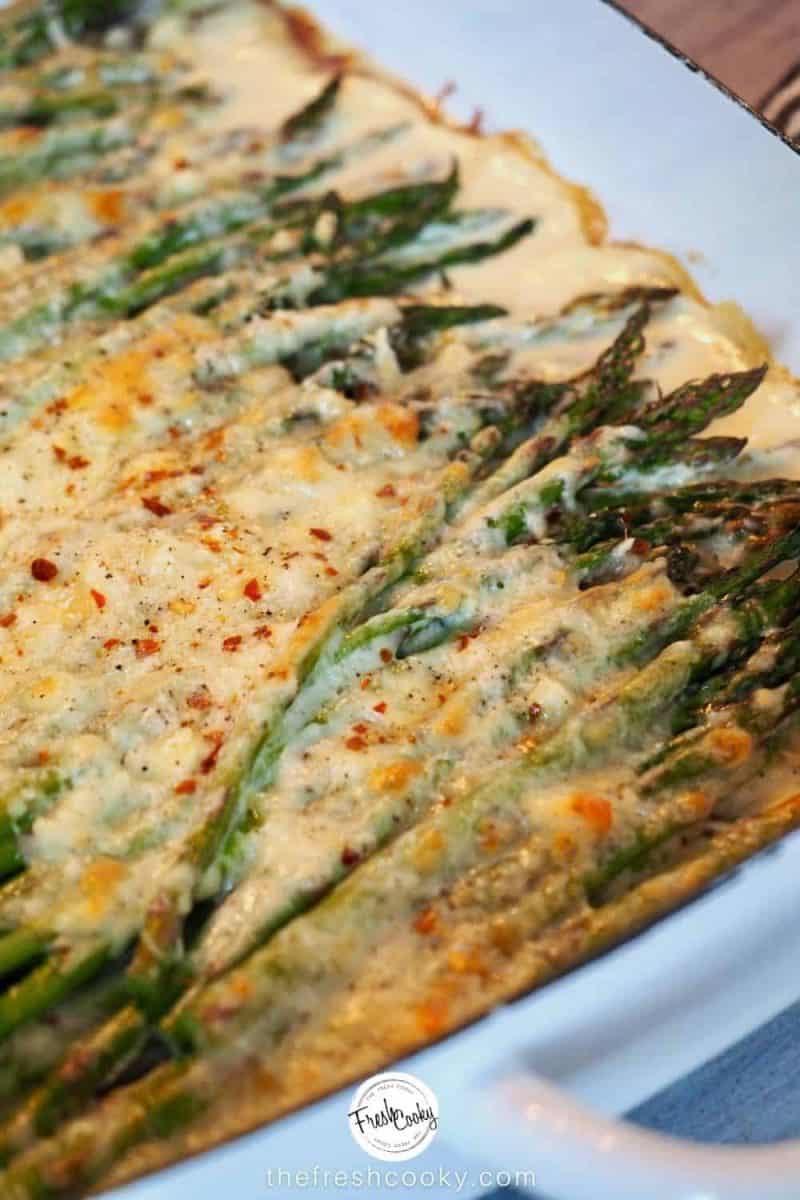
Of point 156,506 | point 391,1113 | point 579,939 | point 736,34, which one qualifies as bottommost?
point 156,506

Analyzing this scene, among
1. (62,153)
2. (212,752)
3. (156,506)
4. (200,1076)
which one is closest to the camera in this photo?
(200,1076)

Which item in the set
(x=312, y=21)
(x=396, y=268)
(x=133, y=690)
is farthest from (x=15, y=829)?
(x=312, y=21)

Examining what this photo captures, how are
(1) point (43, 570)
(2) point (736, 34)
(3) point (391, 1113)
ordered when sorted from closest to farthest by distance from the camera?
(3) point (391, 1113) < (1) point (43, 570) < (2) point (736, 34)

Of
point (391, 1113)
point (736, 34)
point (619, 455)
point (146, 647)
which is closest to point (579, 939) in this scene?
point (391, 1113)

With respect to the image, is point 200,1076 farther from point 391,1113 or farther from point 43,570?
point 43,570

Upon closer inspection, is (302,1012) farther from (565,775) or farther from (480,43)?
(480,43)

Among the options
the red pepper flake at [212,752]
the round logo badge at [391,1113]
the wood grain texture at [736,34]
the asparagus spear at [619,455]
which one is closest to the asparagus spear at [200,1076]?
the round logo badge at [391,1113]

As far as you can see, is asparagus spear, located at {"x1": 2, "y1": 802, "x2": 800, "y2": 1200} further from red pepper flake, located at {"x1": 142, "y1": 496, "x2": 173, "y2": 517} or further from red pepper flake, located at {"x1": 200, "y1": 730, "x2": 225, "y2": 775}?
red pepper flake, located at {"x1": 142, "y1": 496, "x2": 173, "y2": 517}
